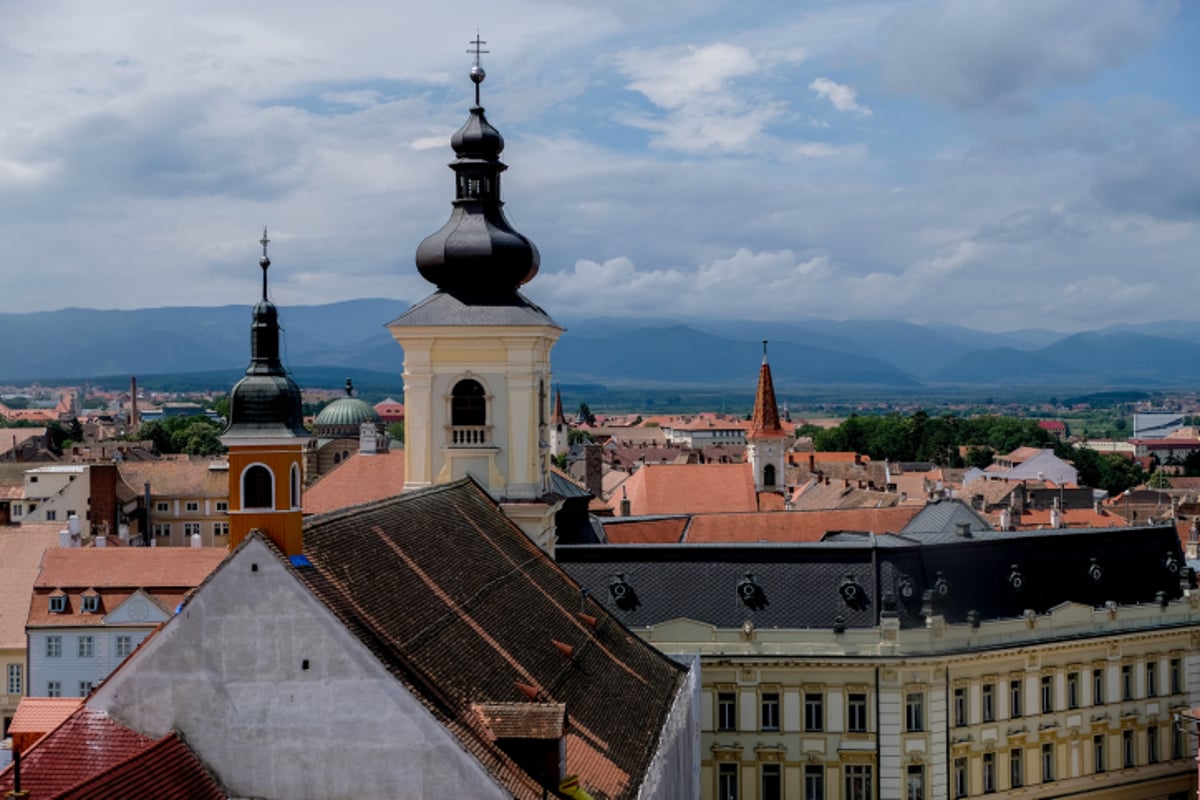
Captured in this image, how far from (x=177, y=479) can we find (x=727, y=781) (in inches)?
2955

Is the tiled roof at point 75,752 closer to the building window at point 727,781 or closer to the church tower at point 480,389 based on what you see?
the church tower at point 480,389

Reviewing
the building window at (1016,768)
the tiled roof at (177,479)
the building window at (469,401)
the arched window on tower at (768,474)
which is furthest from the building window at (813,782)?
the arched window on tower at (768,474)

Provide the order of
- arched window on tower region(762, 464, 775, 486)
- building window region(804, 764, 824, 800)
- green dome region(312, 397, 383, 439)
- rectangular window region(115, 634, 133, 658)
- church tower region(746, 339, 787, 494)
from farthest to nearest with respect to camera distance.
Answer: green dome region(312, 397, 383, 439) < arched window on tower region(762, 464, 775, 486) < church tower region(746, 339, 787, 494) < rectangular window region(115, 634, 133, 658) < building window region(804, 764, 824, 800)

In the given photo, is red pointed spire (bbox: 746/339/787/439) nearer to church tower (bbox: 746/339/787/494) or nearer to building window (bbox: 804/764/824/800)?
church tower (bbox: 746/339/787/494)

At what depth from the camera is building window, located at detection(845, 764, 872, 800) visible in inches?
1911

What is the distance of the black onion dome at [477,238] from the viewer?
45594 millimetres

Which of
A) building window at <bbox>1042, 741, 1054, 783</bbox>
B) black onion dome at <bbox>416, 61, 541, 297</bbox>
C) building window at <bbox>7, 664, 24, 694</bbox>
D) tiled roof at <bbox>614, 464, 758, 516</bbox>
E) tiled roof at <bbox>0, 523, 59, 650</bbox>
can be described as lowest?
building window at <bbox>1042, 741, 1054, 783</bbox>

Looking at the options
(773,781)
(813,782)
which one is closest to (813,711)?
(813,782)

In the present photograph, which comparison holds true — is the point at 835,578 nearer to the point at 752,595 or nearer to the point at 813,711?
the point at 752,595

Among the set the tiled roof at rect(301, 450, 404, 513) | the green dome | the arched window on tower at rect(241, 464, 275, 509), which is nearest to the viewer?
the arched window on tower at rect(241, 464, 275, 509)

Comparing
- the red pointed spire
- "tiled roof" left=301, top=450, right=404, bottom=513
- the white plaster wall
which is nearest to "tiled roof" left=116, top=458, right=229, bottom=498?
"tiled roof" left=301, top=450, right=404, bottom=513

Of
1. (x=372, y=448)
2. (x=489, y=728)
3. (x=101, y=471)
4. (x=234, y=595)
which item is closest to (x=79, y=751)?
(x=234, y=595)

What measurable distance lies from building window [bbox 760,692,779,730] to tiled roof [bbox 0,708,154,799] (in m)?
29.1

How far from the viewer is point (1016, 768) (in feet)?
167
